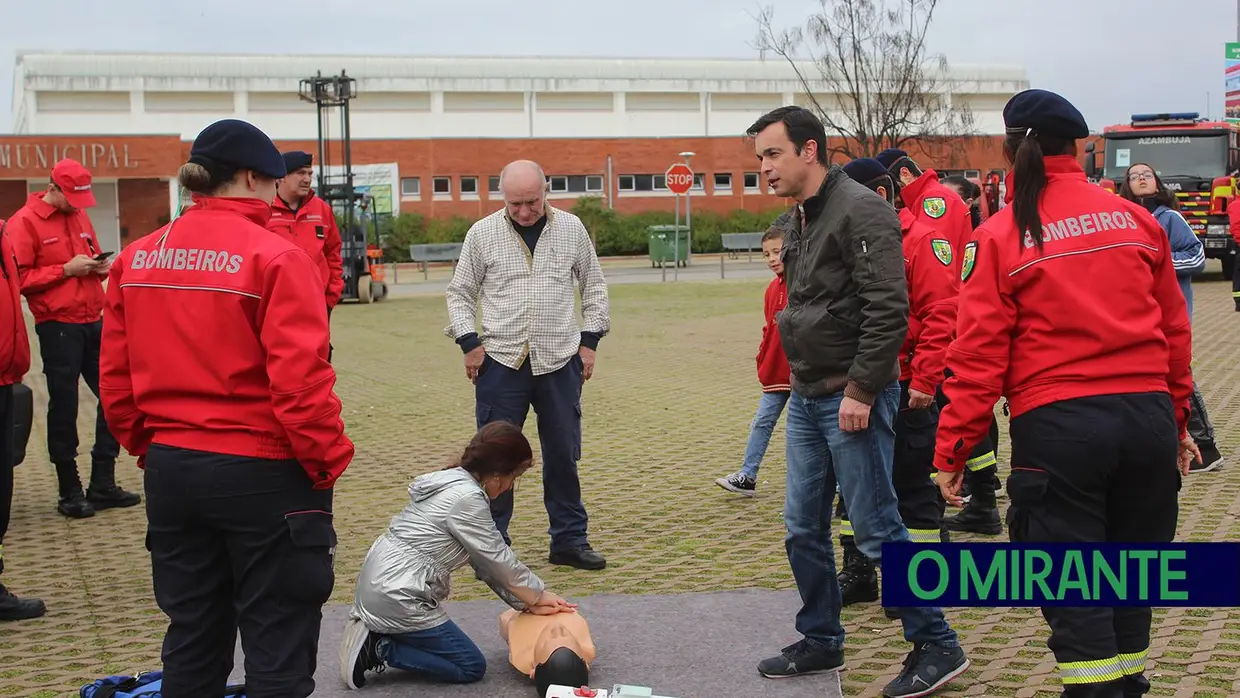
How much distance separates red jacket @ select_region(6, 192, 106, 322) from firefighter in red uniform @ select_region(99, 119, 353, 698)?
15.6ft

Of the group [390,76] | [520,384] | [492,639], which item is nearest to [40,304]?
[520,384]

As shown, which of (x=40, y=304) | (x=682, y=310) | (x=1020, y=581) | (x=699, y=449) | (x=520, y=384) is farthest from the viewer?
(x=682, y=310)

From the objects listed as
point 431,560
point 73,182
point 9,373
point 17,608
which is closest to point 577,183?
point 73,182

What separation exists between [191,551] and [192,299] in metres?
0.75

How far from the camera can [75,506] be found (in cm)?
848

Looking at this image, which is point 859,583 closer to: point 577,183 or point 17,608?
point 17,608

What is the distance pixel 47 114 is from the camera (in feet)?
220

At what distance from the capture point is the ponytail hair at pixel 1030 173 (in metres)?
3.85

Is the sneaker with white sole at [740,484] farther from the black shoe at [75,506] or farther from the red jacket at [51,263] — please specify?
the red jacket at [51,263]

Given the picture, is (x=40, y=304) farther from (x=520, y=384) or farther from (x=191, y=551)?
(x=191, y=551)

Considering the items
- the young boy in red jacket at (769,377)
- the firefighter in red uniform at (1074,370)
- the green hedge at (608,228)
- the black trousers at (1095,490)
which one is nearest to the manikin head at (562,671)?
the firefighter in red uniform at (1074,370)

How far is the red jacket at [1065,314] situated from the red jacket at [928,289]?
5.88 ft

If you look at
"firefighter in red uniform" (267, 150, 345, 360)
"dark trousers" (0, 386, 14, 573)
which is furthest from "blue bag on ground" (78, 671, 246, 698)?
"firefighter in red uniform" (267, 150, 345, 360)

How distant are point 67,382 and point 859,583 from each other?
5.24 m
